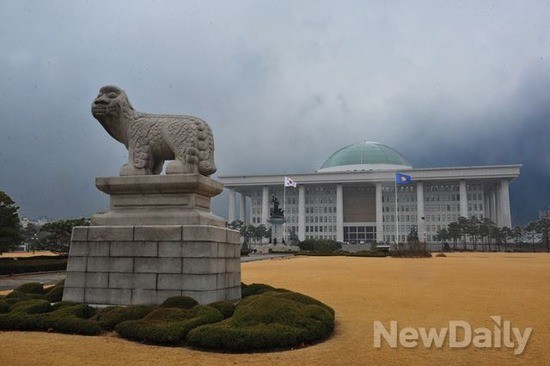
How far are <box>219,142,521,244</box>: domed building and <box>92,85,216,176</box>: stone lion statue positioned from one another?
10487cm

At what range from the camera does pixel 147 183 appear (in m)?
11.1

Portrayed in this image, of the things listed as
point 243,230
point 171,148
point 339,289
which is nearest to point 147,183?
point 171,148

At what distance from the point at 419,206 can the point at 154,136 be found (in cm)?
11279

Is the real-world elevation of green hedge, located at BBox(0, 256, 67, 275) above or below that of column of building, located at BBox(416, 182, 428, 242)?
below

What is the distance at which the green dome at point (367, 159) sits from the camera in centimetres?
12569

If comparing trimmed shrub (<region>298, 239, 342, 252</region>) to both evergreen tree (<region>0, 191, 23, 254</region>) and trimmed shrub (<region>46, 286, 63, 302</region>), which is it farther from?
trimmed shrub (<region>46, 286, 63, 302</region>)

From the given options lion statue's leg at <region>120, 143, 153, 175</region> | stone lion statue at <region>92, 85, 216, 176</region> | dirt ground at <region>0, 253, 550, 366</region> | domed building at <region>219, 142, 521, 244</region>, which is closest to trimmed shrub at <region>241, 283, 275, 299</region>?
dirt ground at <region>0, 253, 550, 366</region>

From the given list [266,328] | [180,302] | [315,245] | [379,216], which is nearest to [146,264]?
[180,302]

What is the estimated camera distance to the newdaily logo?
328 inches

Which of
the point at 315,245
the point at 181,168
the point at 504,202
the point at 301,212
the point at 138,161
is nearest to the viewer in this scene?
the point at 181,168

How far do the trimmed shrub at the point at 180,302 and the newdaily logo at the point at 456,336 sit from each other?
12.4 feet

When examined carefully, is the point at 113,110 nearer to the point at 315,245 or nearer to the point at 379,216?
the point at 315,245

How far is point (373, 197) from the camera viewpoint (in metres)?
122

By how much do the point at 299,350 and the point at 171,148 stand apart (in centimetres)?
613
